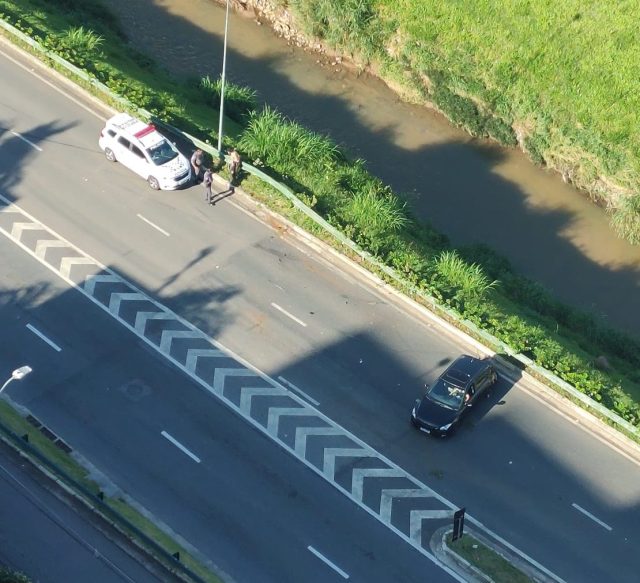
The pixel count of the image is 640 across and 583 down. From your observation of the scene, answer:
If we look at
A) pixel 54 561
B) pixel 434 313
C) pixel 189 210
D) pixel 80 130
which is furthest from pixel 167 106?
pixel 54 561

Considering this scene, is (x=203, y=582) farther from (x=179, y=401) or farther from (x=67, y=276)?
(x=67, y=276)

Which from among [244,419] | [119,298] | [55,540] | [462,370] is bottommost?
[119,298]

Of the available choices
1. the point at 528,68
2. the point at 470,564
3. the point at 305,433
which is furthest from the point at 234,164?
the point at 528,68

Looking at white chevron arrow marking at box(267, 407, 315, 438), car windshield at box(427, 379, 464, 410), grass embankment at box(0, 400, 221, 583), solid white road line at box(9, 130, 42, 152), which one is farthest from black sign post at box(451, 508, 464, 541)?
solid white road line at box(9, 130, 42, 152)

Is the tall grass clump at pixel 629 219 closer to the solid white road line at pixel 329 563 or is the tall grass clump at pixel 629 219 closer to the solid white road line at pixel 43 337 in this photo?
the solid white road line at pixel 329 563

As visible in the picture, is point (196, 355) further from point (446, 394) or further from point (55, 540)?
point (55, 540)

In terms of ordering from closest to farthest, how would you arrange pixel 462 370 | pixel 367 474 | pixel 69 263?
pixel 367 474 < pixel 462 370 < pixel 69 263

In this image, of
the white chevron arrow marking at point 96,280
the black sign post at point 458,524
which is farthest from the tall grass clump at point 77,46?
the black sign post at point 458,524
